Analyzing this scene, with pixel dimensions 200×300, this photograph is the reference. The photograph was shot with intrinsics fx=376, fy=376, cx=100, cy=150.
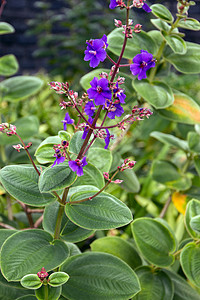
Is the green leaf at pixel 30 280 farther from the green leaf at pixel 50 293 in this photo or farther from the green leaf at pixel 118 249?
the green leaf at pixel 118 249

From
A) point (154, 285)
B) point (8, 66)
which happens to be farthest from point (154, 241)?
point (8, 66)

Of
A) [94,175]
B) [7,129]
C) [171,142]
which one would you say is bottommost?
[171,142]

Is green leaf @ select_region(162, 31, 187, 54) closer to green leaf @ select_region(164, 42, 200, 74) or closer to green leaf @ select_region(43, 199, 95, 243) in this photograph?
green leaf @ select_region(164, 42, 200, 74)

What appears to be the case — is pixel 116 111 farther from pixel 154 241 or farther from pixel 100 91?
pixel 154 241

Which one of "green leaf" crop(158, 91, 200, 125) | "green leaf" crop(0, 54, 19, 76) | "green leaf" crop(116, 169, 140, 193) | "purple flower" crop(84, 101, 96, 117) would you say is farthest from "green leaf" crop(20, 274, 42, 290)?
"green leaf" crop(0, 54, 19, 76)

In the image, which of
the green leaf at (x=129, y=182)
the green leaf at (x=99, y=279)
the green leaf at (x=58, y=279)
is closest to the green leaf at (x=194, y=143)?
the green leaf at (x=129, y=182)

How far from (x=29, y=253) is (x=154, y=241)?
24cm

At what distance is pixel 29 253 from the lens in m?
0.51

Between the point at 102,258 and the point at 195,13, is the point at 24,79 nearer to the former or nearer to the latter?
the point at 102,258

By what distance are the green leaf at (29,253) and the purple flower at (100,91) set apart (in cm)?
22

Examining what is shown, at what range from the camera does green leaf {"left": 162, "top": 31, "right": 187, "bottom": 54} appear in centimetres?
67

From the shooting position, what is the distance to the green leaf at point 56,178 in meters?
0.46

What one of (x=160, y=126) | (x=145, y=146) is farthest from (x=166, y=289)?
(x=145, y=146)

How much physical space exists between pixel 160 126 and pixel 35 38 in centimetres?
222
